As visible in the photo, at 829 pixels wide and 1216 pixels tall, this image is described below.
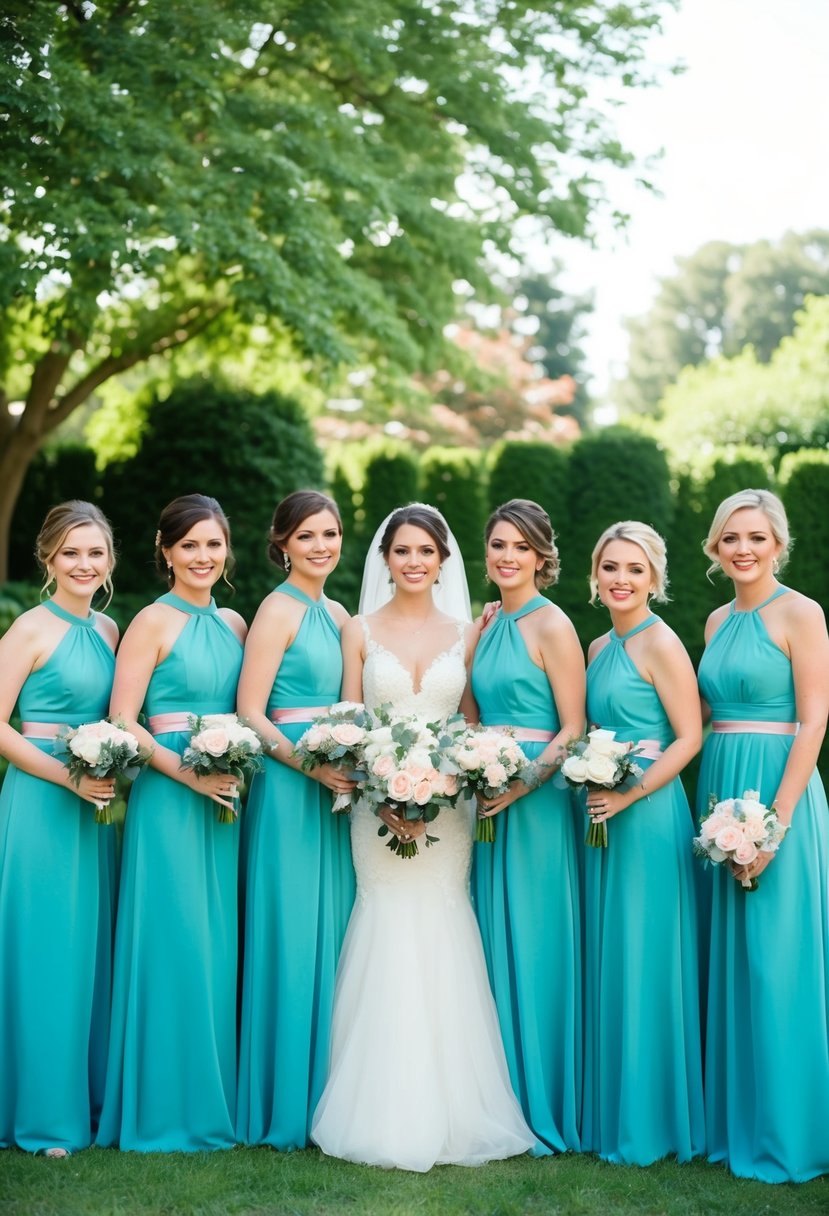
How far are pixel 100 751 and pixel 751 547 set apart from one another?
2.83 metres

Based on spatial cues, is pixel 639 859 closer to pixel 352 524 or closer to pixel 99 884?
pixel 99 884

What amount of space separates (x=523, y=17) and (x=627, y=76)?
4.35 feet

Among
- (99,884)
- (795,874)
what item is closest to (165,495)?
(99,884)

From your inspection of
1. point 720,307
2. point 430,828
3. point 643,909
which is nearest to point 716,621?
point 643,909

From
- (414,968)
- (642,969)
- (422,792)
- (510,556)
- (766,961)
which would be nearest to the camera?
(422,792)

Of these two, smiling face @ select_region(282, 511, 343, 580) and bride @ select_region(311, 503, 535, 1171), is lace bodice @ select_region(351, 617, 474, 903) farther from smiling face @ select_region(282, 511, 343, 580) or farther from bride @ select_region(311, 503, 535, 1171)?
smiling face @ select_region(282, 511, 343, 580)

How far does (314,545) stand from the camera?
5.46 metres

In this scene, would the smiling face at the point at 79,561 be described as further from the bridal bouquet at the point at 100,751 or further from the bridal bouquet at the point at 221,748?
the bridal bouquet at the point at 221,748

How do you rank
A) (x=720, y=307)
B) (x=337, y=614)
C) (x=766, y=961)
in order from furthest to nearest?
(x=720, y=307), (x=337, y=614), (x=766, y=961)

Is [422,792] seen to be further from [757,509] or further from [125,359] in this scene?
[125,359]

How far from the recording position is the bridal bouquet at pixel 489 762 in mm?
4855

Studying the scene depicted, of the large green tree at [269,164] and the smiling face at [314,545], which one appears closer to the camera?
the smiling face at [314,545]

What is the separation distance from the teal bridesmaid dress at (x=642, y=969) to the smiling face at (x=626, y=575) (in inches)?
5.3

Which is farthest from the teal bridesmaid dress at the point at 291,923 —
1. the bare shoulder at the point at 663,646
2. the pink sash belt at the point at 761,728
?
the pink sash belt at the point at 761,728
